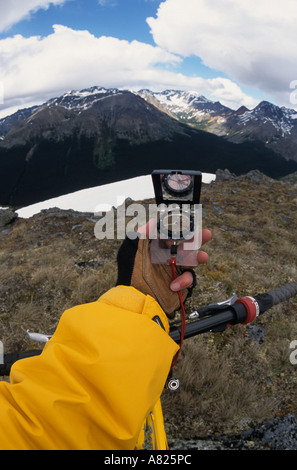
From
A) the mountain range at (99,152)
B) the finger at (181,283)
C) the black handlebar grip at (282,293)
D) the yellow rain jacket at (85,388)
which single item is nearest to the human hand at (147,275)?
the finger at (181,283)

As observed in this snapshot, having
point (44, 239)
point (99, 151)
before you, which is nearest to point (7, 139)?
point (99, 151)

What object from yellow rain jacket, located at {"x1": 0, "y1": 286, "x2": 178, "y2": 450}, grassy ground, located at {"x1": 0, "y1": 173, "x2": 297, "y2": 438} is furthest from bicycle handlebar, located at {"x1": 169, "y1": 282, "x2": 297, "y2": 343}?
grassy ground, located at {"x1": 0, "y1": 173, "x2": 297, "y2": 438}

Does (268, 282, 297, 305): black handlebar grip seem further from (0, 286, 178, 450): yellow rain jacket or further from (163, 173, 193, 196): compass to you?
(0, 286, 178, 450): yellow rain jacket

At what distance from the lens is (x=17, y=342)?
147 inches

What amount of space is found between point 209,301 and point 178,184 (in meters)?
3.19

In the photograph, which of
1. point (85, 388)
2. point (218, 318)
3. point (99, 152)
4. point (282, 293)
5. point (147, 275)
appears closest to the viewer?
point (85, 388)

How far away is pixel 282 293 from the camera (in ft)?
6.72

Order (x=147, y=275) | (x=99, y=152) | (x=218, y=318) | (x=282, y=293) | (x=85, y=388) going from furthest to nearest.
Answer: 1. (x=99, y=152)
2. (x=282, y=293)
3. (x=147, y=275)
4. (x=218, y=318)
5. (x=85, y=388)

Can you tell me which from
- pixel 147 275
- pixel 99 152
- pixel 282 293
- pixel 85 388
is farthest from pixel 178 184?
pixel 99 152

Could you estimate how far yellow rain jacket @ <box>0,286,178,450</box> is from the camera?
3.27 feet

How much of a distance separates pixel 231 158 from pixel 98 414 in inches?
6389

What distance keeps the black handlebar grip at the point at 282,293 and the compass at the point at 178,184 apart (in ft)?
3.49

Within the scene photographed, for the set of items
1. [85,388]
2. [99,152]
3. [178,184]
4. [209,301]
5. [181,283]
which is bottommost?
[209,301]

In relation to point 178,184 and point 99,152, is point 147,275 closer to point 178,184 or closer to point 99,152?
point 178,184
